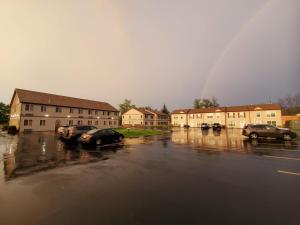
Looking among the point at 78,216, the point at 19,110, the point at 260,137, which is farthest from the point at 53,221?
the point at 19,110

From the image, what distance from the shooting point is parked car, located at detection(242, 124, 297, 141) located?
1795 centimetres

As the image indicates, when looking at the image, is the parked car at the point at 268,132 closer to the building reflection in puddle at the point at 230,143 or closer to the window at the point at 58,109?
the building reflection in puddle at the point at 230,143

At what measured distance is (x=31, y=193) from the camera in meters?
4.86

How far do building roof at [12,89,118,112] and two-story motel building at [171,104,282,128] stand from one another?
35.8m

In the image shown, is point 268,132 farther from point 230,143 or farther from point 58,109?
point 58,109

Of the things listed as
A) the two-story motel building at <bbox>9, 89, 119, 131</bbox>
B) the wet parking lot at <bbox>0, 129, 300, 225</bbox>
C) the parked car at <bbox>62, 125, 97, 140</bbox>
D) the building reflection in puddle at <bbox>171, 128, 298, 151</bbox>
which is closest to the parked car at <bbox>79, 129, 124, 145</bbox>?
the parked car at <bbox>62, 125, 97, 140</bbox>

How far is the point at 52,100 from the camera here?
135 ft

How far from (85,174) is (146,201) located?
3.49 metres

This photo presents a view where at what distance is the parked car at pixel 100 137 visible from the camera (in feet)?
47.7

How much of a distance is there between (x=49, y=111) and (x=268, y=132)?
43162 mm

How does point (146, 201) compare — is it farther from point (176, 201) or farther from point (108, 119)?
point (108, 119)

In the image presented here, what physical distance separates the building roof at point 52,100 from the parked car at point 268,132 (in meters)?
41.4

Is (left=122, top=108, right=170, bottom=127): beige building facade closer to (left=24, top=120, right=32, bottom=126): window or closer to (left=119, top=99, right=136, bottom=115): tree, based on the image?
(left=119, top=99, right=136, bottom=115): tree

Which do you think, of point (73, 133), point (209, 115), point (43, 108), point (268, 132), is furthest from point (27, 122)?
point (209, 115)
